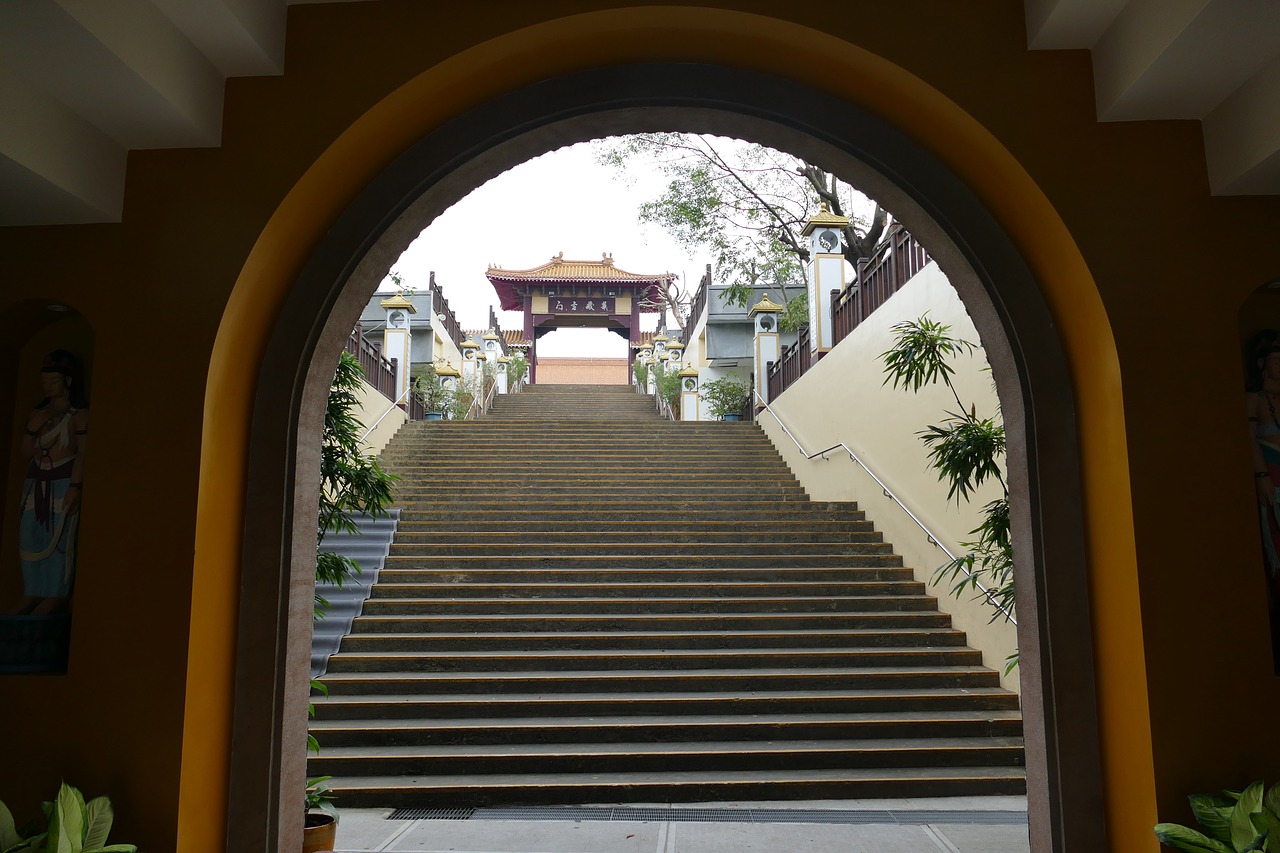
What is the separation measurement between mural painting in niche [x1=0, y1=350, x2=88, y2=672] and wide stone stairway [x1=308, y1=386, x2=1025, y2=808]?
6.21ft

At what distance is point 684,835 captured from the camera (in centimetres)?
351

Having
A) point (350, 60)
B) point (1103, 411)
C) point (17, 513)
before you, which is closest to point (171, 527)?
point (17, 513)

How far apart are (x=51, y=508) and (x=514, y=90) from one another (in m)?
1.87

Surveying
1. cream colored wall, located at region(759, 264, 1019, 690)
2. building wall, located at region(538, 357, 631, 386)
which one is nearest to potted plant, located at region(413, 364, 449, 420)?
cream colored wall, located at region(759, 264, 1019, 690)

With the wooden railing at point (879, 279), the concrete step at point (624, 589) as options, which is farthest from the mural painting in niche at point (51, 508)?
the wooden railing at point (879, 279)

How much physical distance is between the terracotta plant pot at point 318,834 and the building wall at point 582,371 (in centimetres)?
2344

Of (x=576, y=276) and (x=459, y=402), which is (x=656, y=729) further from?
(x=576, y=276)

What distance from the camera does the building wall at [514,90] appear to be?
7.38 feet

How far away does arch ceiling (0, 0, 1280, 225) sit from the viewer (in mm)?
2010

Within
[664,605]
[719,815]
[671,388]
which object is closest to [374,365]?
[664,605]

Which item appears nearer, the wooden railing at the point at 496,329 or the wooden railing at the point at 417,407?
the wooden railing at the point at 417,407

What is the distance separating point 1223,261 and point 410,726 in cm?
407

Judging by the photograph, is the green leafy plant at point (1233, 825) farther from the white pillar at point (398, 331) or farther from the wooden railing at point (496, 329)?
the wooden railing at point (496, 329)

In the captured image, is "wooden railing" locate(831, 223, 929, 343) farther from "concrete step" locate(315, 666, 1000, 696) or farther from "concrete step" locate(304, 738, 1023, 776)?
"concrete step" locate(304, 738, 1023, 776)
